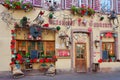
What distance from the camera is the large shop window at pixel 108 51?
17859 millimetres

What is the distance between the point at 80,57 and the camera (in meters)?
17.1

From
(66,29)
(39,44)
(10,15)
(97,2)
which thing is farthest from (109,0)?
(10,15)

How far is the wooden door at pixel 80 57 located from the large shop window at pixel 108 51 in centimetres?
138

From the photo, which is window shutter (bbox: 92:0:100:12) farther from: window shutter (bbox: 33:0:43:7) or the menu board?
window shutter (bbox: 33:0:43:7)

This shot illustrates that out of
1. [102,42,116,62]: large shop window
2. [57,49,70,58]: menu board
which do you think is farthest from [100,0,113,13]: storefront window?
[57,49,70,58]: menu board

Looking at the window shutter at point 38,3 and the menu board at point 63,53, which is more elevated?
the window shutter at point 38,3

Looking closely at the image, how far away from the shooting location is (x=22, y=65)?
15.4 metres

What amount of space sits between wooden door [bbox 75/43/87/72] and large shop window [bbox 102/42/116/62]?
54.4 inches

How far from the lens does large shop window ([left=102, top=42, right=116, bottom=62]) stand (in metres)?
17.9

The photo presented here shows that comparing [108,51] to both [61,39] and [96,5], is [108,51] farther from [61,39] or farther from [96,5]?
[61,39]

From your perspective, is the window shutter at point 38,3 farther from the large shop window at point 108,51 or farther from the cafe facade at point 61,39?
the large shop window at point 108,51

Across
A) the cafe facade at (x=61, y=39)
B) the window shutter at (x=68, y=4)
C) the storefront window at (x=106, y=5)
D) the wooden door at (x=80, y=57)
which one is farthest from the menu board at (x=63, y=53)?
the storefront window at (x=106, y=5)

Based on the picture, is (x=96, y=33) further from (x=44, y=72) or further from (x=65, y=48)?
(x=44, y=72)

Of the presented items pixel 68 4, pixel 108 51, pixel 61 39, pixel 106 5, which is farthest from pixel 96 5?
pixel 61 39
